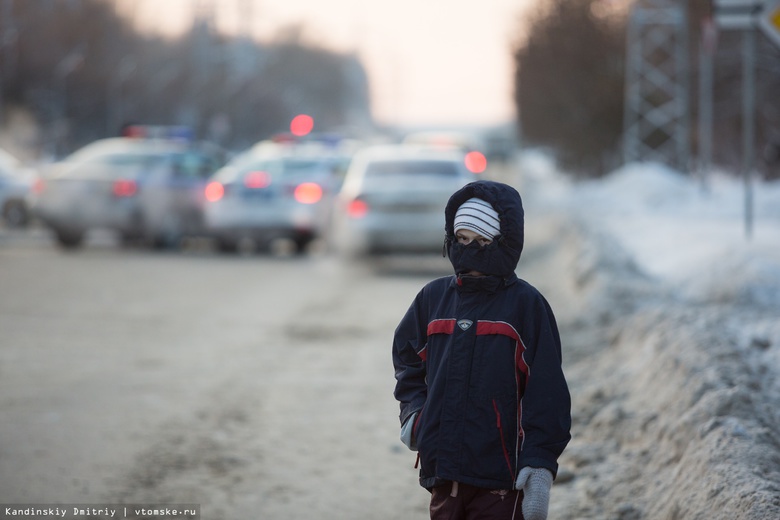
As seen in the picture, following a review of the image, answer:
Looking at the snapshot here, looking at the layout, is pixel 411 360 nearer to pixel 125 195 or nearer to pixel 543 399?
pixel 543 399

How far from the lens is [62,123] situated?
179ft

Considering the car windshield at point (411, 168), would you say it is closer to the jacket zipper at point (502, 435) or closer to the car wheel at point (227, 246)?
the car wheel at point (227, 246)

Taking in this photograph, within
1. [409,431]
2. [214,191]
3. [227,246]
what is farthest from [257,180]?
[409,431]

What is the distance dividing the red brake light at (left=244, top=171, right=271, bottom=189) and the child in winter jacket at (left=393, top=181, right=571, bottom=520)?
1495cm

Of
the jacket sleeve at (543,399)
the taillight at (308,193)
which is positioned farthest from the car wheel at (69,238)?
the jacket sleeve at (543,399)

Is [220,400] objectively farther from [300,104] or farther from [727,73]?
[300,104]

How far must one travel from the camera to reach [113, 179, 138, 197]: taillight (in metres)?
18.1

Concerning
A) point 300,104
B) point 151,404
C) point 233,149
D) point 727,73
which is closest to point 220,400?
point 151,404

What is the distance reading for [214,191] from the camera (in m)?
18.4

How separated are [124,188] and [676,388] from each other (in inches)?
527

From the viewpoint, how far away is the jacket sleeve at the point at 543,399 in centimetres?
326

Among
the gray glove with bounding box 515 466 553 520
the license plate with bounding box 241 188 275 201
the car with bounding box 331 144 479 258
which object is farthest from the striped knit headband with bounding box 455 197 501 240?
the license plate with bounding box 241 188 275 201

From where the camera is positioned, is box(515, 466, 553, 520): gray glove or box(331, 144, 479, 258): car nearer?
box(515, 466, 553, 520): gray glove

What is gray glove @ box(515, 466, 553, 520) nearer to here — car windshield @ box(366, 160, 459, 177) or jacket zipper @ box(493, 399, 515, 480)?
jacket zipper @ box(493, 399, 515, 480)
